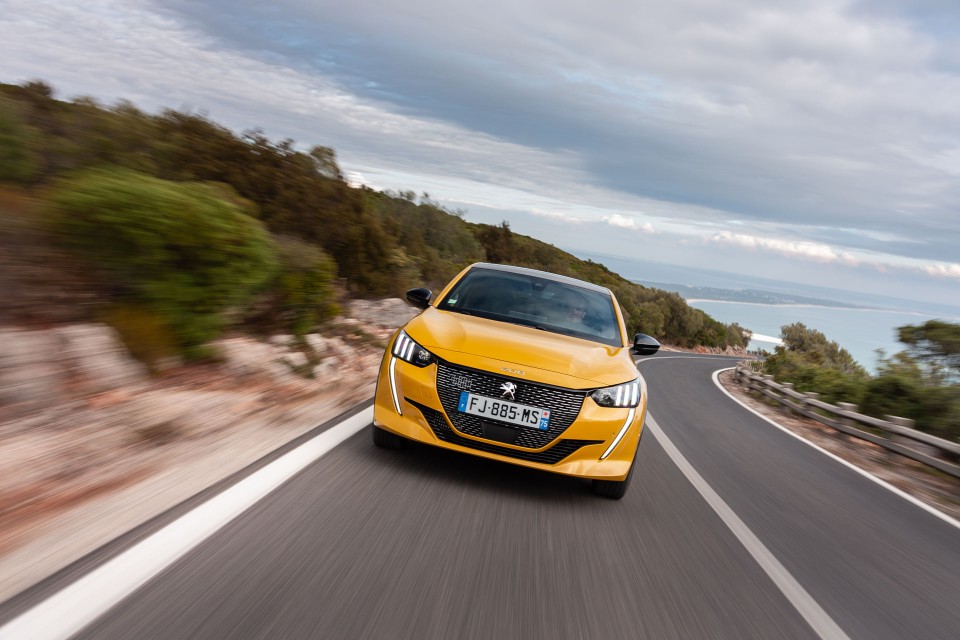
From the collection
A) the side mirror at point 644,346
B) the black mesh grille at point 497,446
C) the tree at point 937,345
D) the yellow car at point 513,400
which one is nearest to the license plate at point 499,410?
the yellow car at point 513,400

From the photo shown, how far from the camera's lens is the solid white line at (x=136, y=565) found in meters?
2.33

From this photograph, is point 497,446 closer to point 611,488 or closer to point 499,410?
point 499,410

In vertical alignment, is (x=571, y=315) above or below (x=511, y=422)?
above

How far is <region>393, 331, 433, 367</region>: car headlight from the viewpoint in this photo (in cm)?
471

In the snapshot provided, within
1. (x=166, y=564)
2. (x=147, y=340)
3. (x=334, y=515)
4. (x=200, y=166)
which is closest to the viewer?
(x=166, y=564)

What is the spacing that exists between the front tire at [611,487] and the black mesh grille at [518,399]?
60 centimetres

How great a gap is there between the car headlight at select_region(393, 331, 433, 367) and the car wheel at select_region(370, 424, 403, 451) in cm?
55

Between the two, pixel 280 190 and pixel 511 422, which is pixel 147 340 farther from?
pixel 280 190

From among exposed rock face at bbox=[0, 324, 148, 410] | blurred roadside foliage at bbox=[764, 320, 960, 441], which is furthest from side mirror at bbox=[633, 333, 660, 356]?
blurred roadside foliage at bbox=[764, 320, 960, 441]

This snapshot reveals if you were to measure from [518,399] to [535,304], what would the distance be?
6.15 feet

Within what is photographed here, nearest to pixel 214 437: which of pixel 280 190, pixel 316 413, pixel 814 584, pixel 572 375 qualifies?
pixel 316 413

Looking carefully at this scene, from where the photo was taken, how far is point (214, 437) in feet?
16.2

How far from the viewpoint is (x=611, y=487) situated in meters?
4.84

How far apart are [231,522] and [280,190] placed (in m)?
10.3
